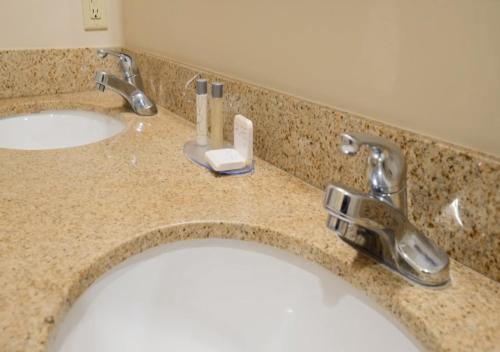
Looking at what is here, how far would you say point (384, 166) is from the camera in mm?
460

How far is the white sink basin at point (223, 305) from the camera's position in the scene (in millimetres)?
514

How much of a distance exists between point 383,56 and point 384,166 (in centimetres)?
17

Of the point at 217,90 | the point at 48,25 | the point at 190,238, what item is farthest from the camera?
the point at 48,25

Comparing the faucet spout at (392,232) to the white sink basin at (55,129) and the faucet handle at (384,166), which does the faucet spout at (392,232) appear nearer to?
the faucet handle at (384,166)

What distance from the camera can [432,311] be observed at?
1.41 feet

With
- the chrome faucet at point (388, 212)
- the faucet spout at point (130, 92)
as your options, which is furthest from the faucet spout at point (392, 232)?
the faucet spout at point (130, 92)

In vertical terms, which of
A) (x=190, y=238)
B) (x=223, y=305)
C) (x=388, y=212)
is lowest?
(x=223, y=305)

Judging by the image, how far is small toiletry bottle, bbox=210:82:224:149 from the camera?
78cm

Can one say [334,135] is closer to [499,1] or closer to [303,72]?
[303,72]

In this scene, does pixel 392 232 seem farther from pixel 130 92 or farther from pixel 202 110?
pixel 130 92

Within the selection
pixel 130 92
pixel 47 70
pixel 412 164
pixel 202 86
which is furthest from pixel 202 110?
pixel 47 70

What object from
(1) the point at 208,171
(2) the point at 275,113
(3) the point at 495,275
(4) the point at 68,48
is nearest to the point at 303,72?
(2) the point at 275,113

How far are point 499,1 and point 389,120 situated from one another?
7.2 inches

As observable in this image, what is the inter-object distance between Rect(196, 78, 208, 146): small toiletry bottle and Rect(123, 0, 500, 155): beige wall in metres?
0.07
